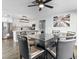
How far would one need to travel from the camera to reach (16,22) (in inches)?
87.9

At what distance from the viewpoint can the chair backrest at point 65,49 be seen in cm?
132

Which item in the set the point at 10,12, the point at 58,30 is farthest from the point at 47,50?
the point at 10,12

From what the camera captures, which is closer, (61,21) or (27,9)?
(61,21)

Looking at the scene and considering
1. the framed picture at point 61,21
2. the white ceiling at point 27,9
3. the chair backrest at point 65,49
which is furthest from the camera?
the white ceiling at point 27,9

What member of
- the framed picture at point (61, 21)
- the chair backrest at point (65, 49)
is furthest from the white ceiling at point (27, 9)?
the chair backrest at point (65, 49)

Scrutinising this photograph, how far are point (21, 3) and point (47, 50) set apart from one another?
1.31 meters

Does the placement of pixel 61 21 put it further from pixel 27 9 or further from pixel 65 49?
pixel 27 9

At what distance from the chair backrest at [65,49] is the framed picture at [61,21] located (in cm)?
55

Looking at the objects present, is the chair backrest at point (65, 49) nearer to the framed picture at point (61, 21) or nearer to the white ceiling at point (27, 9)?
the framed picture at point (61, 21)

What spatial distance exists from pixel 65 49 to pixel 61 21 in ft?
2.40

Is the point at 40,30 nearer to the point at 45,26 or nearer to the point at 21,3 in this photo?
the point at 45,26

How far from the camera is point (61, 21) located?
1.91m

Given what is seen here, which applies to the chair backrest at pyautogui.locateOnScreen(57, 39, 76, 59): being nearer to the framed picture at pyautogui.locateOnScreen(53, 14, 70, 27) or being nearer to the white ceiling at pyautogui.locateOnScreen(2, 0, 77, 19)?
the framed picture at pyautogui.locateOnScreen(53, 14, 70, 27)

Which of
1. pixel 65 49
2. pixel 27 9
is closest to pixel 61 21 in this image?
pixel 65 49
